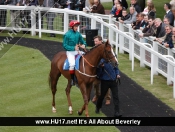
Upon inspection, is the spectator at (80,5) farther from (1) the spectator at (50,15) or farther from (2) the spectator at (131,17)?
(2) the spectator at (131,17)

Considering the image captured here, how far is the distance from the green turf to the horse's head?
4.27ft

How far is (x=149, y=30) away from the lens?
63.6 ft

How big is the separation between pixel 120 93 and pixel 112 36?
5313 millimetres

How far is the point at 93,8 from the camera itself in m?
23.5

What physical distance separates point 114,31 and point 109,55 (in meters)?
A: 7.16

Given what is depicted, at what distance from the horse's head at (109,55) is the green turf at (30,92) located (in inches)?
51.2

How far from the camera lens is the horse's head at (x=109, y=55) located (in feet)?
46.8

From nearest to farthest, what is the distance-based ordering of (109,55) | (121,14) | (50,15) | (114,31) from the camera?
1. (109,55)
2. (114,31)
3. (121,14)
4. (50,15)

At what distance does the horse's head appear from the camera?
14.3 m

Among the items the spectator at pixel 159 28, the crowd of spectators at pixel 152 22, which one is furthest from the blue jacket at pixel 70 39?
the spectator at pixel 159 28

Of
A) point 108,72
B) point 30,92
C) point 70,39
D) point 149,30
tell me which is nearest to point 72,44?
point 70,39

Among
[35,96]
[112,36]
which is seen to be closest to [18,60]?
[112,36]

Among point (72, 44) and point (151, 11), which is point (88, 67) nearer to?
point (72, 44)

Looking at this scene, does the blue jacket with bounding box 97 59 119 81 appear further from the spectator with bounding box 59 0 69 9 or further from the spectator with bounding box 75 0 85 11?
the spectator with bounding box 59 0 69 9
